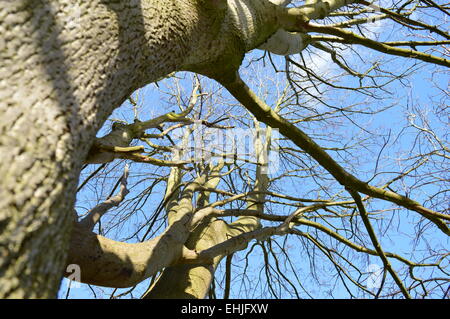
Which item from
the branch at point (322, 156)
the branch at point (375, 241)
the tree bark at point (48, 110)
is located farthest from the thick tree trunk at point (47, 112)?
the branch at point (375, 241)

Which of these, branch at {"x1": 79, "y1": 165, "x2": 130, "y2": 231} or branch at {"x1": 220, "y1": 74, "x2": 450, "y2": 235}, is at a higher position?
branch at {"x1": 220, "y1": 74, "x2": 450, "y2": 235}

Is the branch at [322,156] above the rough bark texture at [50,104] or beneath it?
above

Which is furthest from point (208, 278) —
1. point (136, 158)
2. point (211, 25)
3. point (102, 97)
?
point (102, 97)

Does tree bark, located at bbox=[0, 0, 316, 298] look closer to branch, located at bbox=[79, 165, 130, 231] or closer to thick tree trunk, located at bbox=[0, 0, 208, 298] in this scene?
thick tree trunk, located at bbox=[0, 0, 208, 298]

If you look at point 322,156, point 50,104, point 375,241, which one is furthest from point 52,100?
point 375,241

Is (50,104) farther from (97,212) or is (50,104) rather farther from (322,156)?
(322,156)

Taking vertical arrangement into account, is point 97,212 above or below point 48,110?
above

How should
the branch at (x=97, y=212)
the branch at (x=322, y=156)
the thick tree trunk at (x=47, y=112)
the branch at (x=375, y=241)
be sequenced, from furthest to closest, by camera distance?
the branch at (x=375, y=241) < the branch at (x=322, y=156) < the branch at (x=97, y=212) < the thick tree trunk at (x=47, y=112)

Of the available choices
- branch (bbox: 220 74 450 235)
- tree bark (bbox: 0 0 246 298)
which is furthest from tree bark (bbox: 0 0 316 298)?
branch (bbox: 220 74 450 235)

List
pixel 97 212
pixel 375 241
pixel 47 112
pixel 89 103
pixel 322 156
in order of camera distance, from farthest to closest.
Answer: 1. pixel 375 241
2. pixel 322 156
3. pixel 97 212
4. pixel 89 103
5. pixel 47 112

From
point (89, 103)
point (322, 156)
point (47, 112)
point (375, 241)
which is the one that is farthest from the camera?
point (375, 241)

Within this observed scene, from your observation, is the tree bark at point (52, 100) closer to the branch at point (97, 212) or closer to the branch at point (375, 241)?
the branch at point (97, 212)

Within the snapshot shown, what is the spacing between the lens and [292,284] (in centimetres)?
426
